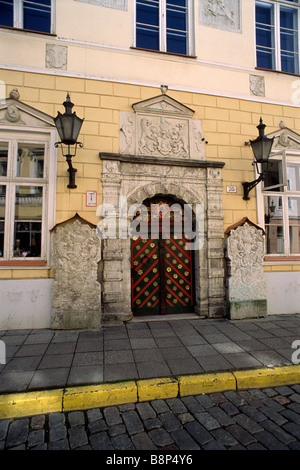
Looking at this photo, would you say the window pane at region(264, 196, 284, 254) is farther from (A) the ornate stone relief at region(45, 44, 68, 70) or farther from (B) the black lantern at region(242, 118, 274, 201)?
(A) the ornate stone relief at region(45, 44, 68, 70)

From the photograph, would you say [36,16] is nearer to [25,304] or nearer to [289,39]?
[25,304]

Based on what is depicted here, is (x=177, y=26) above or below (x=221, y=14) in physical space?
below

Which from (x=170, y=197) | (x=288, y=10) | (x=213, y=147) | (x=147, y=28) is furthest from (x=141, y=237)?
(x=288, y=10)

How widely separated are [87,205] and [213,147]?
9.83ft

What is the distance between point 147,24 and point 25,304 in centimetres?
633

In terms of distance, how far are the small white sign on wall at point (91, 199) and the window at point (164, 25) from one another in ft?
11.4

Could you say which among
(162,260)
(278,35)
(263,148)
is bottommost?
(162,260)

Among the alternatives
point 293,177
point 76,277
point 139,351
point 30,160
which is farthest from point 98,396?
point 293,177

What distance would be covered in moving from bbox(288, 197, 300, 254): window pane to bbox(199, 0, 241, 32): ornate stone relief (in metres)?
4.24

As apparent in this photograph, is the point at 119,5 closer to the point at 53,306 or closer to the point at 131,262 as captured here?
the point at 131,262

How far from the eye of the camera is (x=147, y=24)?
530 centimetres

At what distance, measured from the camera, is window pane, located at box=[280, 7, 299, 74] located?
6.05m

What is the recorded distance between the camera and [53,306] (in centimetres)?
427

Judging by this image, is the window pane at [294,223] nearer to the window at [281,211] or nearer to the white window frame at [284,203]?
the window at [281,211]
